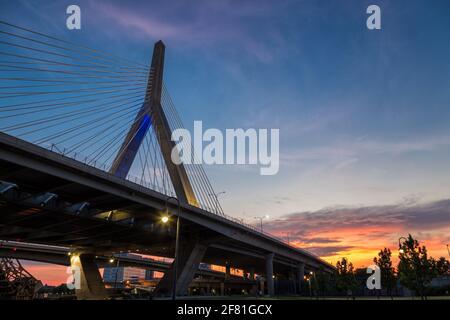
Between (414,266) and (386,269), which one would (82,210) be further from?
(386,269)

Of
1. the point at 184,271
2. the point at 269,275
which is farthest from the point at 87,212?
the point at 269,275

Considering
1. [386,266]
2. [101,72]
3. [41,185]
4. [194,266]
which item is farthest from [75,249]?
[386,266]

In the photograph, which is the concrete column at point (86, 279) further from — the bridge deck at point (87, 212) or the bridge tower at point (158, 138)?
the bridge tower at point (158, 138)

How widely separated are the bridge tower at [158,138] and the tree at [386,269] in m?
35.1

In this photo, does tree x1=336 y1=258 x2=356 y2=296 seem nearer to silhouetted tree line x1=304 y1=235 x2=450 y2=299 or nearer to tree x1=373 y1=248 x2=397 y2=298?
silhouetted tree line x1=304 y1=235 x2=450 y2=299

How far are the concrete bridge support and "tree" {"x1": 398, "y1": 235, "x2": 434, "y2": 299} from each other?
32.4m

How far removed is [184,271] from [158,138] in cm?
2500

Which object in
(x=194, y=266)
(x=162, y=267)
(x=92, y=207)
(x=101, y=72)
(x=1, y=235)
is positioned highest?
(x=101, y=72)

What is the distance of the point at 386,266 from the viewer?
5891 cm

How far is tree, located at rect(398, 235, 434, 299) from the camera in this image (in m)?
43.3

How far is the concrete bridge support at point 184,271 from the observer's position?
56150 millimetres

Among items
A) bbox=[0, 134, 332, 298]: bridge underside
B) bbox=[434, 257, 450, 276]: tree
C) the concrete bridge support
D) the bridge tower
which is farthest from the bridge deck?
bbox=[434, 257, 450, 276]: tree
